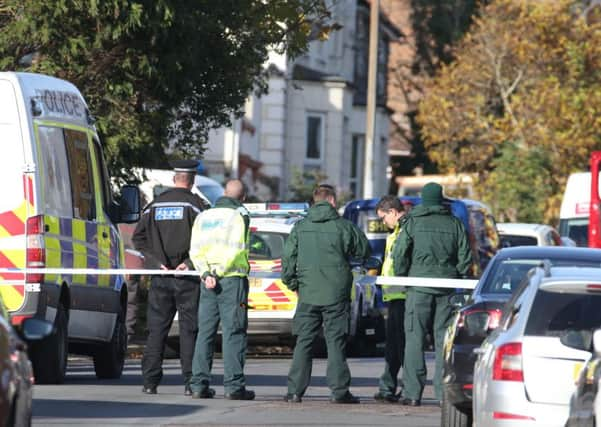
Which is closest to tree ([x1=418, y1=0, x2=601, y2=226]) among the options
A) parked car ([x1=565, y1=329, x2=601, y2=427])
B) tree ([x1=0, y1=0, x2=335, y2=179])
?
tree ([x1=0, y1=0, x2=335, y2=179])

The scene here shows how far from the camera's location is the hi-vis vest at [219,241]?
48.6ft

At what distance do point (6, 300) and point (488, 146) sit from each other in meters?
37.7

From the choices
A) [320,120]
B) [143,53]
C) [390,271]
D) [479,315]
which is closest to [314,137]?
[320,120]

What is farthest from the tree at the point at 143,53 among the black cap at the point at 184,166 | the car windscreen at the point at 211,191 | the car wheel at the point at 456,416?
the car wheel at the point at 456,416

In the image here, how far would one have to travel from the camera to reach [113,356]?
55.5ft

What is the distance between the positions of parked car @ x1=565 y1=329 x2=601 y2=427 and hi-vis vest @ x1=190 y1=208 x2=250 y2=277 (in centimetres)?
607

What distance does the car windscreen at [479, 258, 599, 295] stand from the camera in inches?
530

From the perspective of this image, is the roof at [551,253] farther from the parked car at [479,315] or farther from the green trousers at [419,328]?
the green trousers at [419,328]

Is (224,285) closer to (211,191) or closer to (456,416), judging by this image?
(456,416)

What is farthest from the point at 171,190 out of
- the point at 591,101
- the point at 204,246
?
the point at 591,101

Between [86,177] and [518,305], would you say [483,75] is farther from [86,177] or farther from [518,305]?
[518,305]

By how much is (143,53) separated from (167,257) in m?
6.83

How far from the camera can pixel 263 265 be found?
787 inches

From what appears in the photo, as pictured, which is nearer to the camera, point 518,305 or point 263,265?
point 518,305
